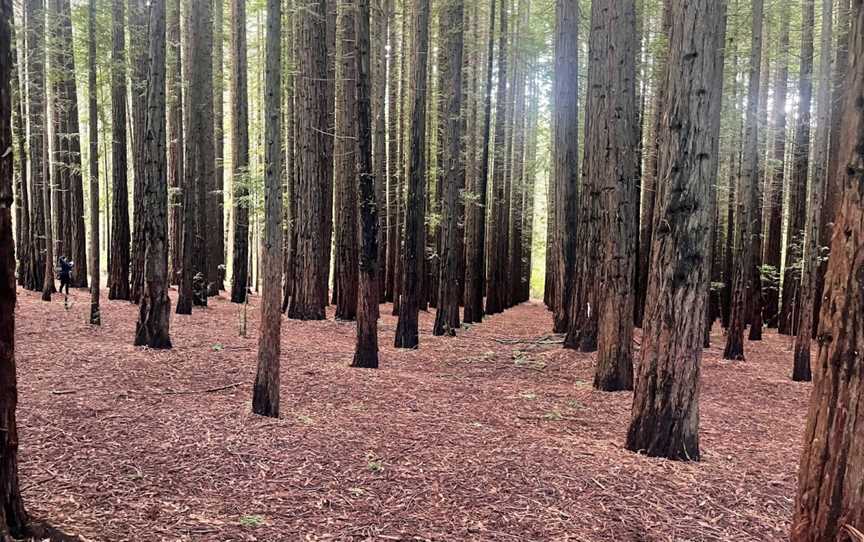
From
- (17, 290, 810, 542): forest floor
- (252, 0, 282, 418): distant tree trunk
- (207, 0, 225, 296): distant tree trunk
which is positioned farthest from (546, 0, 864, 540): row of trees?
(207, 0, 225, 296): distant tree trunk

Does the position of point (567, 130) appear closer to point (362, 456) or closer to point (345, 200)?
point (345, 200)

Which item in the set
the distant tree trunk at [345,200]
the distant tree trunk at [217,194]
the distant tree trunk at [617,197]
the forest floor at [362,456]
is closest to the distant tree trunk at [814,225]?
the forest floor at [362,456]

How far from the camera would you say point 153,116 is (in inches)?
329

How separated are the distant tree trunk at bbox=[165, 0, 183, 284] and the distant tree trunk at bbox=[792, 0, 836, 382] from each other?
1303 cm

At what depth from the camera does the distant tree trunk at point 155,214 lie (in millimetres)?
8344

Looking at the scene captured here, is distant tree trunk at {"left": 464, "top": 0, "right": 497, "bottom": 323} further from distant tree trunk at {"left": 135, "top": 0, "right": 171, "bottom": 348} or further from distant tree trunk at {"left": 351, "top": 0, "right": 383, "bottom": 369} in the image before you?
distant tree trunk at {"left": 135, "top": 0, "right": 171, "bottom": 348}

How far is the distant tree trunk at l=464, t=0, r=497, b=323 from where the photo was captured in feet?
47.3

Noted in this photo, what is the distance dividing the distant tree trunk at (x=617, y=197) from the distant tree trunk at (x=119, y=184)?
368 inches

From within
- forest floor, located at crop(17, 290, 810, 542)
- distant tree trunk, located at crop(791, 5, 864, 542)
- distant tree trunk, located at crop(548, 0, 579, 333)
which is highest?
distant tree trunk, located at crop(548, 0, 579, 333)

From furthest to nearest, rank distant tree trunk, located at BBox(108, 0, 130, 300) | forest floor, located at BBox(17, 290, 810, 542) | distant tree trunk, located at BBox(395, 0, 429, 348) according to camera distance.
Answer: distant tree trunk, located at BBox(108, 0, 130, 300), distant tree trunk, located at BBox(395, 0, 429, 348), forest floor, located at BBox(17, 290, 810, 542)

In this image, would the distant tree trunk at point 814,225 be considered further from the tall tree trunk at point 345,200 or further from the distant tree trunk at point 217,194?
the distant tree trunk at point 217,194

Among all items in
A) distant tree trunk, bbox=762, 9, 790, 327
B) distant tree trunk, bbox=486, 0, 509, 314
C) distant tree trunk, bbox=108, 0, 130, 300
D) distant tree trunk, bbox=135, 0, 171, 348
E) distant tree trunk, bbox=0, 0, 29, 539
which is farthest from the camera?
distant tree trunk, bbox=486, 0, 509, 314

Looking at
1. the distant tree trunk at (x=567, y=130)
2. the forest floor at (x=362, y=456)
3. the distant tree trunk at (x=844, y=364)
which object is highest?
the distant tree trunk at (x=567, y=130)

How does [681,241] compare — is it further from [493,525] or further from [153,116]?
[153,116]
